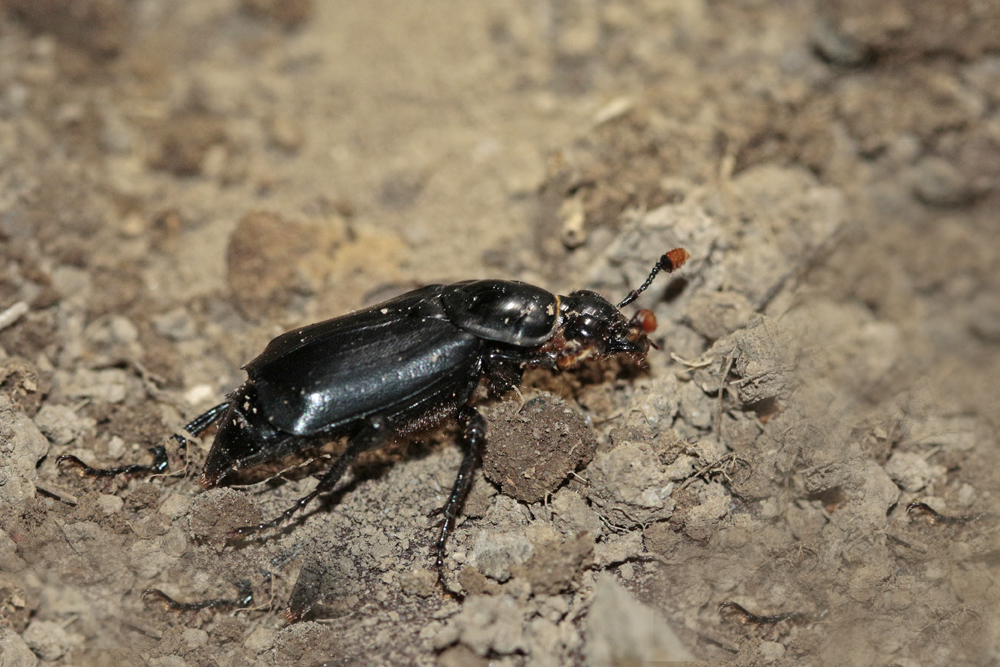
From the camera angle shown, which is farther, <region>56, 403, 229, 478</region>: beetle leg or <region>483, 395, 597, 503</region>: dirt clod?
<region>56, 403, 229, 478</region>: beetle leg

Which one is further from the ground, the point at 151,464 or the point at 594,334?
the point at 594,334

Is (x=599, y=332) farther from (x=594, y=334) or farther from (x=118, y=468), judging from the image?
(x=118, y=468)

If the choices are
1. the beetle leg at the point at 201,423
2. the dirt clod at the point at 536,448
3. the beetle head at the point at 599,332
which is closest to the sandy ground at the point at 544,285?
the dirt clod at the point at 536,448

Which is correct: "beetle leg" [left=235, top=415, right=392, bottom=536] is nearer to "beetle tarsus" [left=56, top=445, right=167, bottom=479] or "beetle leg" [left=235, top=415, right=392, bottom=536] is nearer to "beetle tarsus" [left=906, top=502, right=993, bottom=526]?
"beetle tarsus" [left=56, top=445, right=167, bottom=479]

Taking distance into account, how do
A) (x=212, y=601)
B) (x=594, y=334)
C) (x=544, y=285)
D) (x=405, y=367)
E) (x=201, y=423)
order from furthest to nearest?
(x=544, y=285) → (x=594, y=334) → (x=201, y=423) → (x=405, y=367) → (x=212, y=601)

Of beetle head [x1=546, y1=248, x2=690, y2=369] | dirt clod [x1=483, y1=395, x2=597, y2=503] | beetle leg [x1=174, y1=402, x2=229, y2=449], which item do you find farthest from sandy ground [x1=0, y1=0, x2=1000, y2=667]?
beetle head [x1=546, y1=248, x2=690, y2=369]

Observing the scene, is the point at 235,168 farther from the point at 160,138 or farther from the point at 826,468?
the point at 826,468

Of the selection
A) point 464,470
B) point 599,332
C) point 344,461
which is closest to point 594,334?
point 599,332

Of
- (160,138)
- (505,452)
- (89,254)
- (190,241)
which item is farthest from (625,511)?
(160,138)
